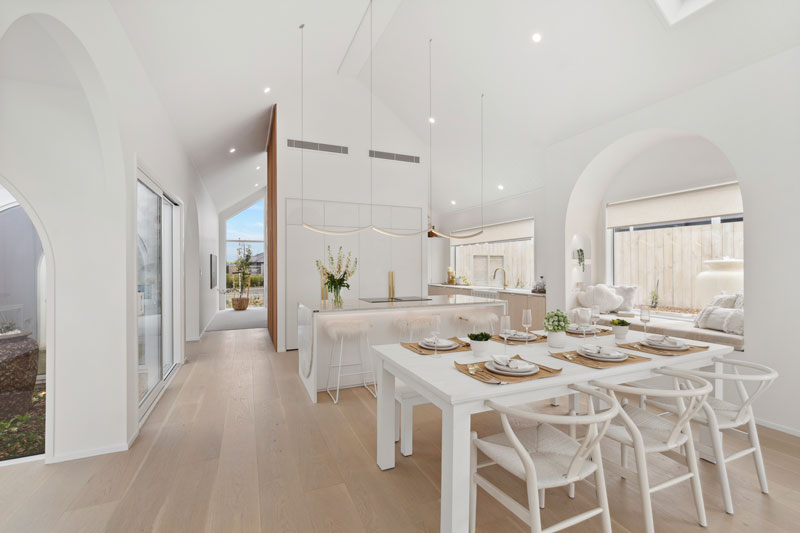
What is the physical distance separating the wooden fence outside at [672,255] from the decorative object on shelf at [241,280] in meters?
10.5

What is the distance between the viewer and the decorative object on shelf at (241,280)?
38.9 ft

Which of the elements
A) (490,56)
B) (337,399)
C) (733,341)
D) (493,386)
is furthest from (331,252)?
(733,341)

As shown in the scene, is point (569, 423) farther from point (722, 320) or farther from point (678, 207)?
point (678, 207)

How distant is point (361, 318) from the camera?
4156mm

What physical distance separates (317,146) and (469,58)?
272cm

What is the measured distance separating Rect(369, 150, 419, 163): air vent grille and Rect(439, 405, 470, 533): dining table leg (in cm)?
563

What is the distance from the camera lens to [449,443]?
1671 millimetres

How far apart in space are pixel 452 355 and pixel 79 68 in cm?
297

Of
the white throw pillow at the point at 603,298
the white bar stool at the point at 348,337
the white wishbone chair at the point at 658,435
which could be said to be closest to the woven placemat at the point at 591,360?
the white wishbone chair at the point at 658,435

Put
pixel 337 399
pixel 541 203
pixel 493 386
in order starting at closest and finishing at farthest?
pixel 493 386 → pixel 337 399 → pixel 541 203

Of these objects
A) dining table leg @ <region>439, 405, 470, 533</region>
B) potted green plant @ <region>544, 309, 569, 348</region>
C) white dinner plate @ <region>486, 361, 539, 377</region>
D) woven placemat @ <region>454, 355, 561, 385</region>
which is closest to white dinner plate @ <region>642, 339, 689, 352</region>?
potted green plant @ <region>544, 309, 569, 348</region>

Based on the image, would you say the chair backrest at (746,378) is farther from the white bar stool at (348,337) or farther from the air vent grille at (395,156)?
the air vent grille at (395,156)

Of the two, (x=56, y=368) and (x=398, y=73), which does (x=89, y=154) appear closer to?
(x=56, y=368)

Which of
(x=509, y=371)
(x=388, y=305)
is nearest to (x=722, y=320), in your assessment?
(x=509, y=371)
